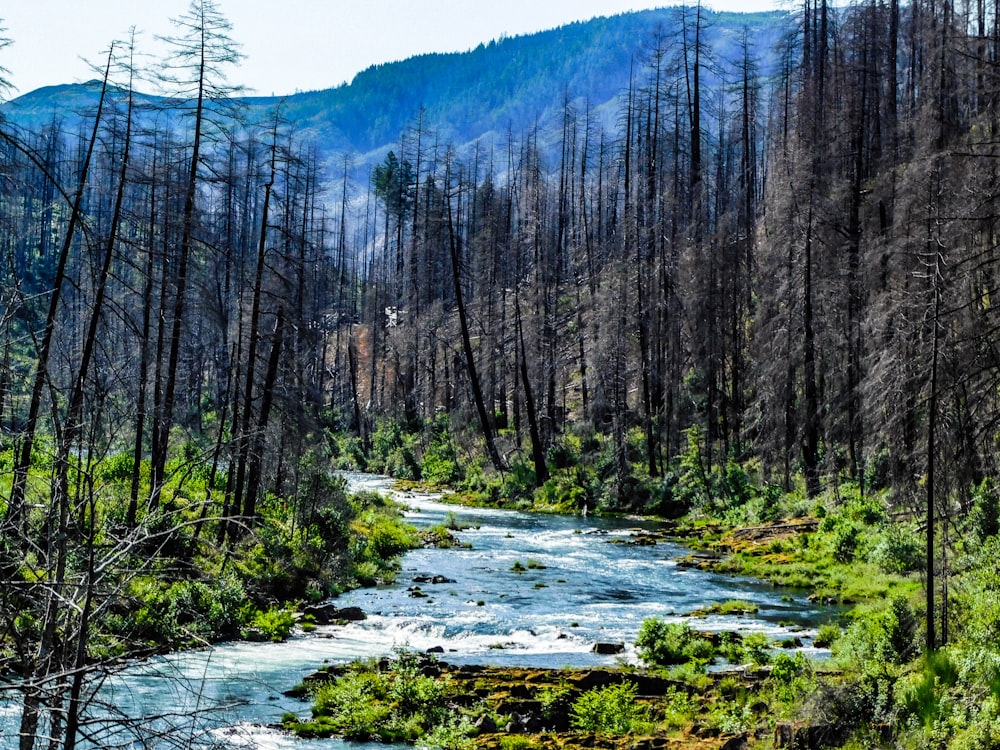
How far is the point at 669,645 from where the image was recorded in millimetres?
15555

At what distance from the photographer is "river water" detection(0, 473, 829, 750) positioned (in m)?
13.0

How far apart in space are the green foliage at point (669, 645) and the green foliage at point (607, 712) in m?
2.28

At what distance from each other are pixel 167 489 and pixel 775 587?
15495 millimetres

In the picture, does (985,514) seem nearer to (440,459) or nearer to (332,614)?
(332,614)

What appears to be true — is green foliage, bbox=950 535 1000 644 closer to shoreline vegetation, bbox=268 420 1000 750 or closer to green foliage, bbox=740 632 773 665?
shoreline vegetation, bbox=268 420 1000 750

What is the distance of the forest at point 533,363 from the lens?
8148 mm

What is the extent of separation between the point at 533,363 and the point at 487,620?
31.4 meters

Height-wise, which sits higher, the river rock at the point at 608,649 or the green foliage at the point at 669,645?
the green foliage at the point at 669,645

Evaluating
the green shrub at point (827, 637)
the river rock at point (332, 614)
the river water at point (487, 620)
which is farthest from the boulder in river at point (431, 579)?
the green shrub at point (827, 637)

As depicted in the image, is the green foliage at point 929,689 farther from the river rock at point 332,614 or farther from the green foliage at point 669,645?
the river rock at point 332,614

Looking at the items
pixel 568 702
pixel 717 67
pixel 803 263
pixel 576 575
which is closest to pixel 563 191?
Result: pixel 717 67

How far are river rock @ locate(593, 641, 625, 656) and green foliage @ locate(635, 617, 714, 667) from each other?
1.17ft

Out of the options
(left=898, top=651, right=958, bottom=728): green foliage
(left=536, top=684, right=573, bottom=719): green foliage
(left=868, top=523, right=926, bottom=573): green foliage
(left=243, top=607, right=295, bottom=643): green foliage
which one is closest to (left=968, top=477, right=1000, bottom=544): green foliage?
(left=868, top=523, right=926, bottom=573): green foliage

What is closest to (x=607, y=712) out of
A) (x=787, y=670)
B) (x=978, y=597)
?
(x=787, y=670)
